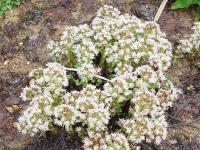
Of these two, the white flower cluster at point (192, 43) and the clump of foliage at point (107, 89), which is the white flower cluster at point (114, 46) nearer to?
the clump of foliage at point (107, 89)

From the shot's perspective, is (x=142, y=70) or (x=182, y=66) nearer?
(x=142, y=70)

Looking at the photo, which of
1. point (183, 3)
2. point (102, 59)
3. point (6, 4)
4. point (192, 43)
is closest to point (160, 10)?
point (183, 3)

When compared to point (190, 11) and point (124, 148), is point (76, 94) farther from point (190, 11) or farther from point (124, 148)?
point (190, 11)

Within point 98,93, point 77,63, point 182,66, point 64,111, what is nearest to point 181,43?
point 182,66


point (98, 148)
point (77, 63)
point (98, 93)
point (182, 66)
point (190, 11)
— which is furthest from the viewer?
point (190, 11)

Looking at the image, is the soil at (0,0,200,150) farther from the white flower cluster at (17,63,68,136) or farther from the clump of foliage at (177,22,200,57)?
the white flower cluster at (17,63,68,136)

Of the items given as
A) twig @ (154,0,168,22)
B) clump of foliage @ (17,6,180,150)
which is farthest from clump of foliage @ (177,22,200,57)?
twig @ (154,0,168,22)

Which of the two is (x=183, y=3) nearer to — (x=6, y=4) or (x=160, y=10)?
(x=160, y=10)
